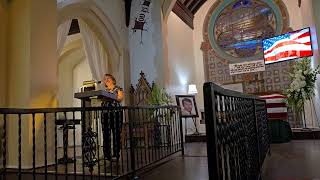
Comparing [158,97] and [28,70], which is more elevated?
[28,70]

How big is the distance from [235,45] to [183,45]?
6.38 feet

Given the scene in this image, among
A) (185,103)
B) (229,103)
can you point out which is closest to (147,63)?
(185,103)

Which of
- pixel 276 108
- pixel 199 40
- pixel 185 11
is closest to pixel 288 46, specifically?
pixel 276 108

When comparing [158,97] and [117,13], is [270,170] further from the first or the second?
[117,13]

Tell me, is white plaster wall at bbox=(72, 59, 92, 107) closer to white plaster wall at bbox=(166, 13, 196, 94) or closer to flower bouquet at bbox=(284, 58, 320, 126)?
white plaster wall at bbox=(166, 13, 196, 94)

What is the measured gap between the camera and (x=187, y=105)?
24.3 feet

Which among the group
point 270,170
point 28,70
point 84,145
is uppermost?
point 28,70

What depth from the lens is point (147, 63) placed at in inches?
263

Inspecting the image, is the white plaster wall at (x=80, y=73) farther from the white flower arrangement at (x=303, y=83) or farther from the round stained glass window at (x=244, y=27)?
the white flower arrangement at (x=303, y=83)

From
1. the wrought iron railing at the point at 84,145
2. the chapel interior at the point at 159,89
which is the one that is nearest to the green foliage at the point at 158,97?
the chapel interior at the point at 159,89

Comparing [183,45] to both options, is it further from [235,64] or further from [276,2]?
[276,2]

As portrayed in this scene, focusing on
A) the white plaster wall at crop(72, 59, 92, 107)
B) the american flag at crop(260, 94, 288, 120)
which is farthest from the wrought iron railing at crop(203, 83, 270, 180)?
the white plaster wall at crop(72, 59, 92, 107)

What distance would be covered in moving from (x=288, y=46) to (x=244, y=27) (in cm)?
231

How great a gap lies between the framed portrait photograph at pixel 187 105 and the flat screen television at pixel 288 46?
106 inches
